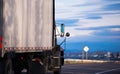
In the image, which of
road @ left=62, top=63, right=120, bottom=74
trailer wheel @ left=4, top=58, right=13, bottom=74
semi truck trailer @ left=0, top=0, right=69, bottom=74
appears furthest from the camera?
road @ left=62, top=63, right=120, bottom=74

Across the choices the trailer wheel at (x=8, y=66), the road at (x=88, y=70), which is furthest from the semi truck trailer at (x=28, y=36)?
the road at (x=88, y=70)

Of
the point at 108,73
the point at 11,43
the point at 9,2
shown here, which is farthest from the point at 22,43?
the point at 108,73

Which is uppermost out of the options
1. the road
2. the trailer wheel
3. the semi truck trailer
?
the semi truck trailer

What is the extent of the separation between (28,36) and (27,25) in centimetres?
46

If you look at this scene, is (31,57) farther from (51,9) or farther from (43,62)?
(51,9)

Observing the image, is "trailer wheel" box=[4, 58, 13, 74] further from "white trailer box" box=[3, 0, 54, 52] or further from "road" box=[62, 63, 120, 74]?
"road" box=[62, 63, 120, 74]

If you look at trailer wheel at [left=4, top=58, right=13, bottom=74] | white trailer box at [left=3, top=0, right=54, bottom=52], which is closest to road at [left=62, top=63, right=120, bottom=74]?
white trailer box at [left=3, top=0, right=54, bottom=52]

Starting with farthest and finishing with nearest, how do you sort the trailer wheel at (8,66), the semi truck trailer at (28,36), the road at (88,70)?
the road at (88,70) → the trailer wheel at (8,66) → the semi truck trailer at (28,36)

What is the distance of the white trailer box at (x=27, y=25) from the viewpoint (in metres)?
15.9

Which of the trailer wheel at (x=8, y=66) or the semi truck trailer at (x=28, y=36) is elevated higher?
the semi truck trailer at (x=28, y=36)

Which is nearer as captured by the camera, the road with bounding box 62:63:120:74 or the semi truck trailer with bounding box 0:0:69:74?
the semi truck trailer with bounding box 0:0:69:74

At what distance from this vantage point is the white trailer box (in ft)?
52.3

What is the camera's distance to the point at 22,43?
55.7ft

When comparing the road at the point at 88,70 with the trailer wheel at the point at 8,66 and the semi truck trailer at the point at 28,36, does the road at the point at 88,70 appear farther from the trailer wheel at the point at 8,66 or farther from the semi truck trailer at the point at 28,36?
the trailer wheel at the point at 8,66
